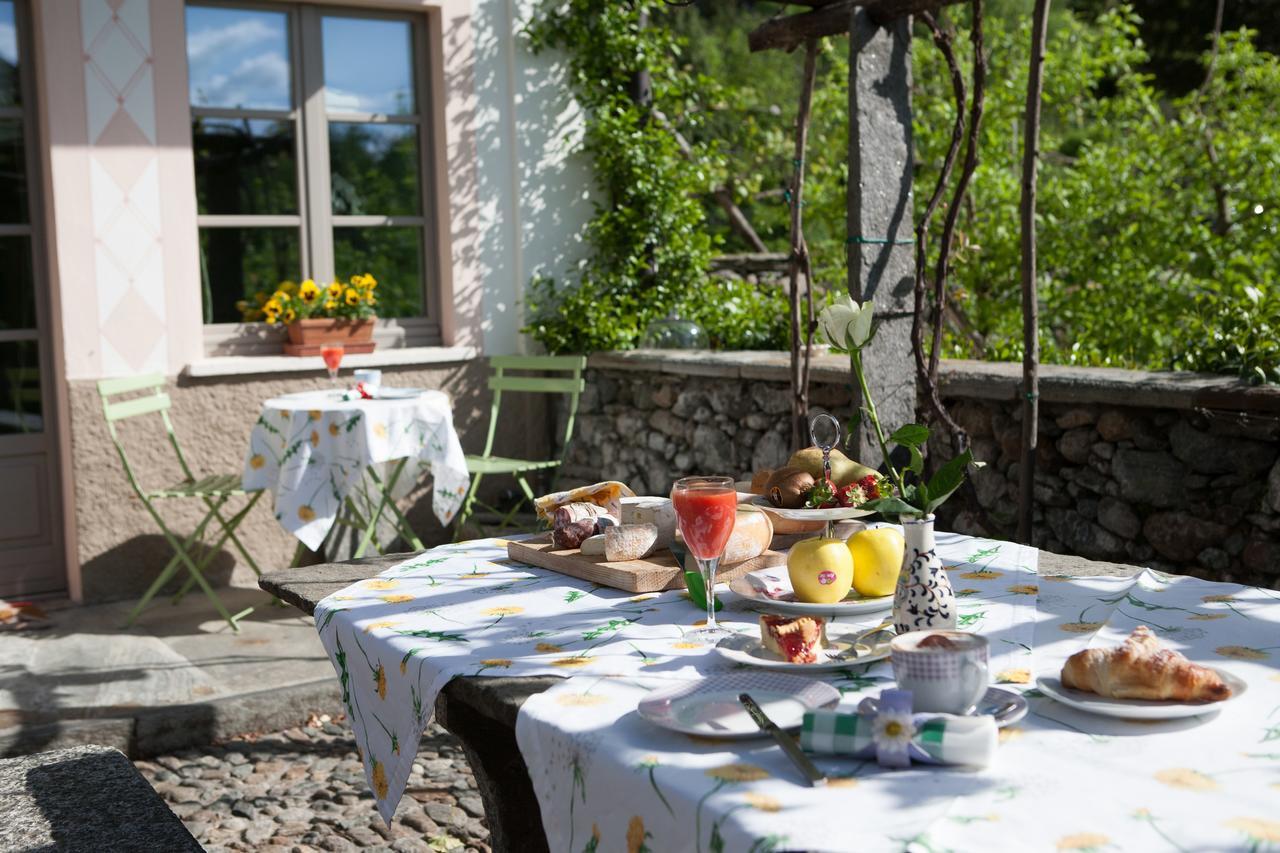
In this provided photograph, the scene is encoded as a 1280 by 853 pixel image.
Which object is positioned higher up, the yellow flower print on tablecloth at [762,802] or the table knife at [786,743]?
the table knife at [786,743]

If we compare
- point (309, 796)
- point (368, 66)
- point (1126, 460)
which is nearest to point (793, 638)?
point (309, 796)

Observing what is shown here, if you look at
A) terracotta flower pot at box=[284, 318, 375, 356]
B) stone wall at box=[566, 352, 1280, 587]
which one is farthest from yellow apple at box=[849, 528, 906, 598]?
terracotta flower pot at box=[284, 318, 375, 356]

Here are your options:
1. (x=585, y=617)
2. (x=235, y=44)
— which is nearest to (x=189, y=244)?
(x=235, y=44)

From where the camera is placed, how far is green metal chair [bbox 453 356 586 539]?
5289 mm

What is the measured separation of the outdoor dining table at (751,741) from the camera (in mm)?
1044

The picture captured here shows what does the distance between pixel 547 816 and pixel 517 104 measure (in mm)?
5161

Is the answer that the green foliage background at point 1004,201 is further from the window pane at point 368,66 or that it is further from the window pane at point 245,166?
the window pane at point 245,166

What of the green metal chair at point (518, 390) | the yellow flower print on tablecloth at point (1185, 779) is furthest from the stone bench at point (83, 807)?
the green metal chair at point (518, 390)

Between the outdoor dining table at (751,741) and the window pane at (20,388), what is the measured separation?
139 inches

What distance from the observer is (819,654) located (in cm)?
145

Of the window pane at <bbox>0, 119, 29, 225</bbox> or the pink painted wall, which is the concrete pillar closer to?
the pink painted wall

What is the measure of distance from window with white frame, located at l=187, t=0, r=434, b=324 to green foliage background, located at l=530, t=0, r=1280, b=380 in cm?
69

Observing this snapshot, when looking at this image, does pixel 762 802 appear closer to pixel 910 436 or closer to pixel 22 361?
pixel 910 436

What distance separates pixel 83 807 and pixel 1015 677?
146 centimetres
